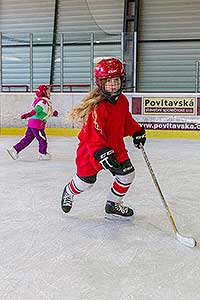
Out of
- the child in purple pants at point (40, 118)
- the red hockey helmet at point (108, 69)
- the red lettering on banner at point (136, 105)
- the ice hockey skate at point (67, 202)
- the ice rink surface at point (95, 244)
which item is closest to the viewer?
the ice rink surface at point (95, 244)

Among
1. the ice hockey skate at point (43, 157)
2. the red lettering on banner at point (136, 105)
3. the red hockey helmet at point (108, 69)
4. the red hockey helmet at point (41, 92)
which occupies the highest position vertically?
the red hockey helmet at point (108, 69)

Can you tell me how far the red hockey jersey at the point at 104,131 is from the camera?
2.35 meters

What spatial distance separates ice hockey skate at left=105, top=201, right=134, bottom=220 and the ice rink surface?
0.16ft

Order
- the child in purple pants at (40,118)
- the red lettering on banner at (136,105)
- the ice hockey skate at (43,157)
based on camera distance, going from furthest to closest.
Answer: the red lettering on banner at (136,105) < the ice hockey skate at (43,157) < the child in purple pants at (40,118)

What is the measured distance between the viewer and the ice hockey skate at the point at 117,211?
8.74 ft

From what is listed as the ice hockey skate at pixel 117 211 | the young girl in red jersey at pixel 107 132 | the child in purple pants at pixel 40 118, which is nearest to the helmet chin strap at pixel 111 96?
the young girl in red jersey at pixel 107 132

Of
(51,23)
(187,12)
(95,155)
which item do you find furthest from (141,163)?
(51,23)

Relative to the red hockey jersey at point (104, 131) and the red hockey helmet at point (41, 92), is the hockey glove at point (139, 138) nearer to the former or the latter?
the red hockey jersey at point (104, 131)

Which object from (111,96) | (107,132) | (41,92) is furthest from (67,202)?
(41,92)

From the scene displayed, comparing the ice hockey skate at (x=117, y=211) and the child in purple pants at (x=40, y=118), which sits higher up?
the child in purple pants at (x=40, y=118)

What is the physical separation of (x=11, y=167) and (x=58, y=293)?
3.05 metres

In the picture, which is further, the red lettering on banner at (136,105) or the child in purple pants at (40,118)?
the red lettering on banner at (136,105)

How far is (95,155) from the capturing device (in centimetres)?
229

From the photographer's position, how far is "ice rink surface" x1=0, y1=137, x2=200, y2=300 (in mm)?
1707
